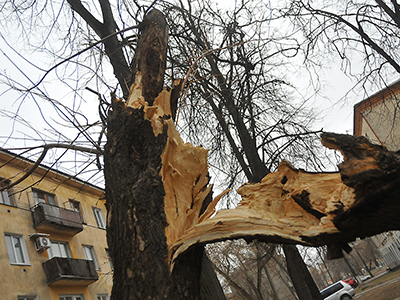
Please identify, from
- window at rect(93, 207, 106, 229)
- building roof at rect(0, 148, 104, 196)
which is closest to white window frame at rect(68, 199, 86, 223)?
building roof at rect(0, 148, 104, 196)

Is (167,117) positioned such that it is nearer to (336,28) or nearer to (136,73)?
(136,73)

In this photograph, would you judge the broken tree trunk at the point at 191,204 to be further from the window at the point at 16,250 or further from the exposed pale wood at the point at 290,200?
the window at the point at 16,250

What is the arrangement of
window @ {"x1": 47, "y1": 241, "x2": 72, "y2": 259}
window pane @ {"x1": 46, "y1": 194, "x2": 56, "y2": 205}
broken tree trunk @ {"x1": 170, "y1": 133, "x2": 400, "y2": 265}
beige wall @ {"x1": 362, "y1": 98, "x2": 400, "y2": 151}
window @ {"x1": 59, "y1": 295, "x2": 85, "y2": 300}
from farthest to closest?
window pane @ {"x1": 46, "y1": 194, "x2": 56, "y2": 205} → window @ {"x1": 47, "y1": 241, "x2": 72, "y2": 259} → window @ {"x1": 59, "y1": 295, "x2": 85, "y2": 300} → beige wall @ {"x1": 362, "y1": 98, "x2": 400, "y2": 151} → broken tree trunk @ {"x1": 170, "y1": 133, "x2": 400, "y2": 265}

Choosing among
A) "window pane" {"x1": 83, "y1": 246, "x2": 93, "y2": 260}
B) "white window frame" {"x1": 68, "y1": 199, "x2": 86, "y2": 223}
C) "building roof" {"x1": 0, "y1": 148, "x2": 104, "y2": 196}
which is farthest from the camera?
"white window frame" {"x1": 68, "y1": 199, "x2": 86, "y2": 223}

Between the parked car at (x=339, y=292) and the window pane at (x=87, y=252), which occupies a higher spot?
the window pane at (x=87, y=252)

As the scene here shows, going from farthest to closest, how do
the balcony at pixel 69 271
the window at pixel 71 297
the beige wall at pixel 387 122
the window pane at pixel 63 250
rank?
1. the window pane at pixel 63 250
2. the window at pixel 71 297
3. the balcony at pixel 69 271
4. the beige wall at pixel 387 122

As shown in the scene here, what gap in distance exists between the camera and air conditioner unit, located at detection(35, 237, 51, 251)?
13.8 metres

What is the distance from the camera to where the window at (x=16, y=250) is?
1292 centimetres

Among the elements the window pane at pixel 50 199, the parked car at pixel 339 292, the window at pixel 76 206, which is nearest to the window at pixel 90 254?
the window at pixel 76 206

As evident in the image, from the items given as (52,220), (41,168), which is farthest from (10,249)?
(41,168)

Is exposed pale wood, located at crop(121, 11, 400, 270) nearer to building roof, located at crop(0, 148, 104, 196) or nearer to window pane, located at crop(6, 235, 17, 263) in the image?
building roof, located at crop(0, 148, 104, 196)

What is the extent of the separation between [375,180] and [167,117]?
137 cm

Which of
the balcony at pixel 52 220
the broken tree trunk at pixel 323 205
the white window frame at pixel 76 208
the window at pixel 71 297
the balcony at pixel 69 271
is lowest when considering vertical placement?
the broken tree trunk at pixel 323 205

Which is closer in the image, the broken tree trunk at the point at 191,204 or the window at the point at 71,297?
the broken tree trunk at the point at 191,204
